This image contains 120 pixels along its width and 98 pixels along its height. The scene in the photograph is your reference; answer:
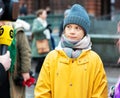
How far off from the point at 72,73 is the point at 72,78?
4 cm

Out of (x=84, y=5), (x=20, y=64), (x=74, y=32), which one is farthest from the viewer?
(x=84, y=5)

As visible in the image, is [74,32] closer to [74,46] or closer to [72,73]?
[74,46]

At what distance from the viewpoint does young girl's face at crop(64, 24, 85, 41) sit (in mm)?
4734

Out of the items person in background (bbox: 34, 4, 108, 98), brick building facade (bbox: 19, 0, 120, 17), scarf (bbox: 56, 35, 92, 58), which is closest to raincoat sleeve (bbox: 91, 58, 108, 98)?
person in background (bbox: 34, 4, 108, 98)

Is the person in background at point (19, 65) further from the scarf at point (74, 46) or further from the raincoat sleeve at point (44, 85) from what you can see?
the scarf at point (74, 46)

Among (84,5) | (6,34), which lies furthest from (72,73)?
(84,5)

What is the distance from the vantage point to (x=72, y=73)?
15.2 ft

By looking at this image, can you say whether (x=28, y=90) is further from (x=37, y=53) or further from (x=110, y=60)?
(x=110, y=60)

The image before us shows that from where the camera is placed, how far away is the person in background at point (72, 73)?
462 cm

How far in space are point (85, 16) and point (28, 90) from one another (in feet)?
17.8

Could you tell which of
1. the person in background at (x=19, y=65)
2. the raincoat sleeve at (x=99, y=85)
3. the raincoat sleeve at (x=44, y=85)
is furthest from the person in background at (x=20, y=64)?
the raincoat sleeve at (x=99, y=85)

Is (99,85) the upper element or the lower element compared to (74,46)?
lower

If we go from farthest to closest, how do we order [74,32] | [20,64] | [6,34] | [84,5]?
[84,5]
[20,64]
[74,32]
[6,34]

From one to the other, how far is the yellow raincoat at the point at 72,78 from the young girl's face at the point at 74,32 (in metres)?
0.15
